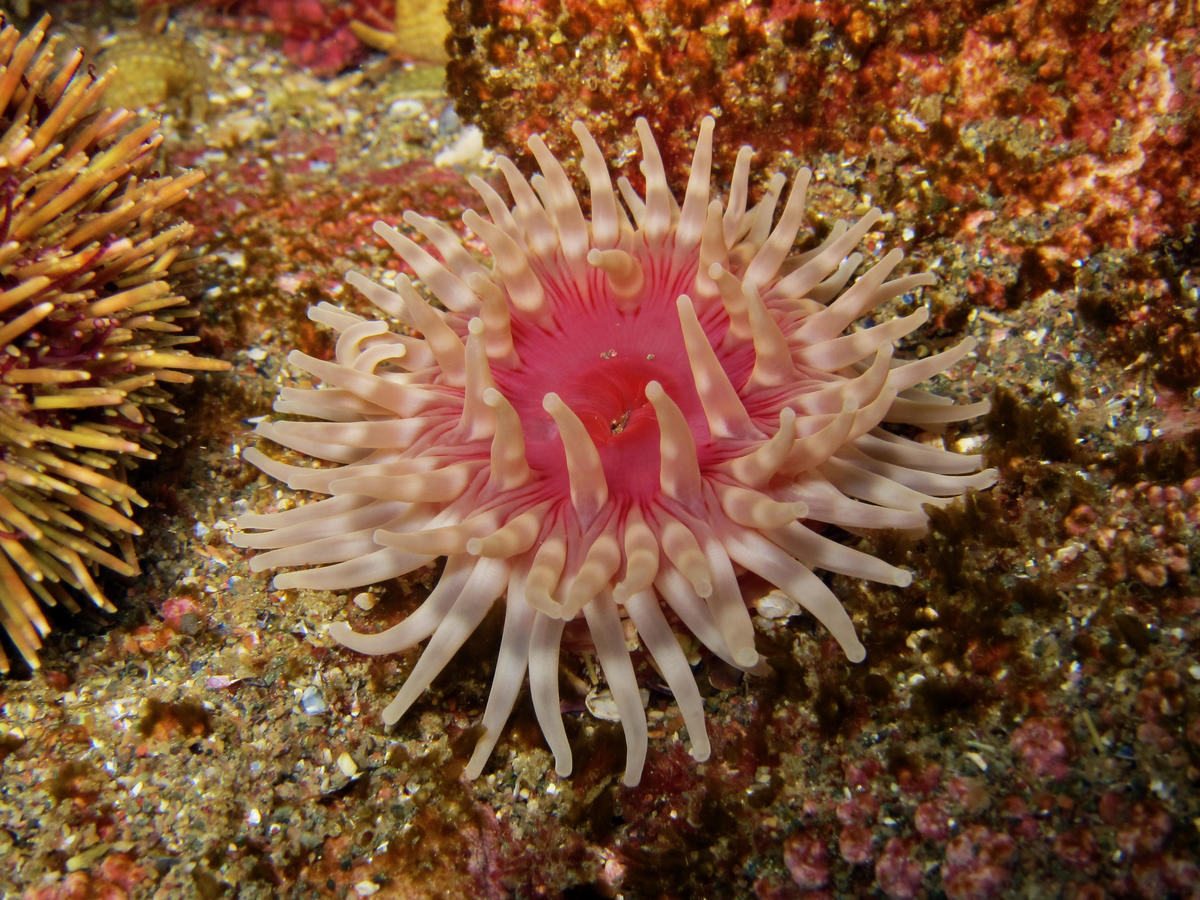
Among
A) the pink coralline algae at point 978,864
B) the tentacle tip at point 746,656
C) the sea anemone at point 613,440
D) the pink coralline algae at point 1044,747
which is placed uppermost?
the sea anemone at point 613,440

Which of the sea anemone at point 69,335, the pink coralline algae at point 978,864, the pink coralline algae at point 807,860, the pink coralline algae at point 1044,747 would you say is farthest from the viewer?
the sea anemone at point 69,335

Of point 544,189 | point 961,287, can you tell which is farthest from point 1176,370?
point 544,189

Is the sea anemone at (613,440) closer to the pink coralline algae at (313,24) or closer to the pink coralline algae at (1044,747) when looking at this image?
the pink coralline algae at (1044,747)

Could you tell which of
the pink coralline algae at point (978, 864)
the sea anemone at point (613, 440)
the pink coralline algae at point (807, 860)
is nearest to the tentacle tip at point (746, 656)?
the sea anemone at point (613, 440)

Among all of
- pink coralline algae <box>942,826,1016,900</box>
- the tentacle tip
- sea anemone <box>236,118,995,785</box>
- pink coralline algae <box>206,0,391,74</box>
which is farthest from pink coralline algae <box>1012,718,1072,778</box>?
pink coralline algae <box>206,0,391,74</box>

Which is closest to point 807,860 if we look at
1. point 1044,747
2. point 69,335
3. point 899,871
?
point 899,871

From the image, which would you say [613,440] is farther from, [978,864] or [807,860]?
[978,864]

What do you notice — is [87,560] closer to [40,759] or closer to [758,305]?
[40,759]
